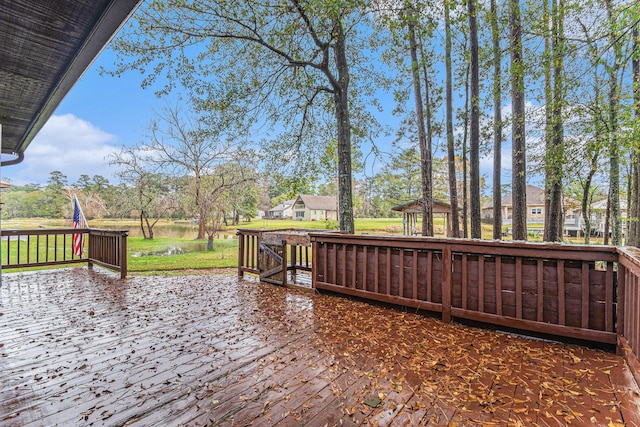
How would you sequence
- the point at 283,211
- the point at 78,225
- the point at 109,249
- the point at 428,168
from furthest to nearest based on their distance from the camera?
1. the point at 283,211
2. the point at 78,225
3. the point at 428,168
4. the point at 109,249

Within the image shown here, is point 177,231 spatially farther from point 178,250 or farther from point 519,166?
point 519,166

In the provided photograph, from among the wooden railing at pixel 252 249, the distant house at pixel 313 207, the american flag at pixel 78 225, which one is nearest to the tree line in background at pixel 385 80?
the wooden railing at pixel 252 249

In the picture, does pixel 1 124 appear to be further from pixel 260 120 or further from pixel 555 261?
pixel 555 261

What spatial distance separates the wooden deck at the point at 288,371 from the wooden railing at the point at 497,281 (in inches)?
7.7

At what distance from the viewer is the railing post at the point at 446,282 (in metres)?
3.25

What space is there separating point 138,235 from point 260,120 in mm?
9136

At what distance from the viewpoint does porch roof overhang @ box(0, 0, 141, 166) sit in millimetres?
1847

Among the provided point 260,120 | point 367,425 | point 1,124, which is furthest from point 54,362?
point 260,120

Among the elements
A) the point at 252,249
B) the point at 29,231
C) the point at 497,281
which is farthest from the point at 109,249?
the point at 497,281

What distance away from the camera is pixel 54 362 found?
7.86 feet

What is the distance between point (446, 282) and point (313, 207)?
21360 millimetres

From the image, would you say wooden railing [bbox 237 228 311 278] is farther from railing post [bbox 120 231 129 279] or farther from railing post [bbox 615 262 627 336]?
railing post [bbox 615 262 627 336]

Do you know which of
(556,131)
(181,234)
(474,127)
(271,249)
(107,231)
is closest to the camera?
(271,249)

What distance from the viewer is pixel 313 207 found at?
2452 centimetres
